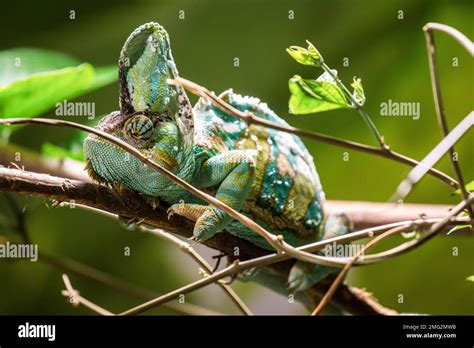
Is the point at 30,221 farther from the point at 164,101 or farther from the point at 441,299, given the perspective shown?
the point at 441,299

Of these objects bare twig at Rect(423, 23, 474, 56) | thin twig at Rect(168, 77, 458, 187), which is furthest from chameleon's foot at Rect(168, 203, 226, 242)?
bare twig at Rect(423, 23, 474, 56)

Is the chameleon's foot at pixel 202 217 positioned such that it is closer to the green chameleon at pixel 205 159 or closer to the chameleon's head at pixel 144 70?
the green chameleon at pixel 205 159

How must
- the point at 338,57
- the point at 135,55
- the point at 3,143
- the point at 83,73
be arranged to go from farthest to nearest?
the point at 338,57 → the point at 3,143 → the point at 83,73 → the point at 135,55

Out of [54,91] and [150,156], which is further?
[54,91]

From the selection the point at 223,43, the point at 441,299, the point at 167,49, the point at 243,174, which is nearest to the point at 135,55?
the point at 167,49

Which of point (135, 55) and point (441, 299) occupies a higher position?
point (135, 55)


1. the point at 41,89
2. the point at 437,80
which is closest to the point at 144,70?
the point at 41,89
